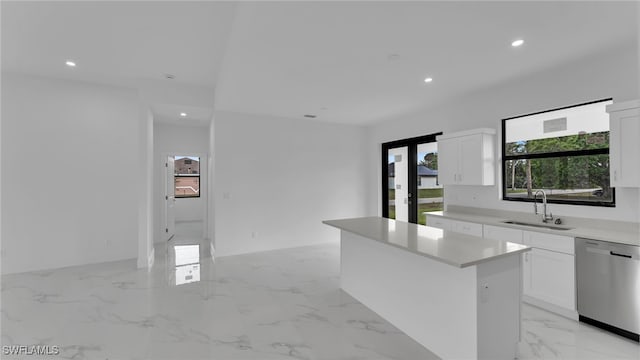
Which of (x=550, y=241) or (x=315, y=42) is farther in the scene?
(x=550, y=241)

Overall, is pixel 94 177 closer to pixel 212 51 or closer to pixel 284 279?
pixel 212 51

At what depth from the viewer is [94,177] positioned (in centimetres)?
463

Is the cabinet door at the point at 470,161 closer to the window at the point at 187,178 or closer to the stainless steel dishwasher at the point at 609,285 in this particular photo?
the stainless steel dishwasher at the point at 609,285

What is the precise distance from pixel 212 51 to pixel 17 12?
1.75m

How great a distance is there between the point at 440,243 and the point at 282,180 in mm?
3850

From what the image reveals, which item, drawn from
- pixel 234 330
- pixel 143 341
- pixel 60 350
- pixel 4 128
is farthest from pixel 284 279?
pixel 4 128

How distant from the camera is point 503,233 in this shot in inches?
128

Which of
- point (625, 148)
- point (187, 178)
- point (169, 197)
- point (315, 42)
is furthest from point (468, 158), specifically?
point (187, 178)

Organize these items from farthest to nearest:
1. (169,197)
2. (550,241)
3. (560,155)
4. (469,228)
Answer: (169,197) < (469,228) < (560,155) < (550,241)

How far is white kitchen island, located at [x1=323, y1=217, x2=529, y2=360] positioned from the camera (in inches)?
77.2

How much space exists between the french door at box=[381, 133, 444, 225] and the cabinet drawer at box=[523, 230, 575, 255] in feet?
6.15

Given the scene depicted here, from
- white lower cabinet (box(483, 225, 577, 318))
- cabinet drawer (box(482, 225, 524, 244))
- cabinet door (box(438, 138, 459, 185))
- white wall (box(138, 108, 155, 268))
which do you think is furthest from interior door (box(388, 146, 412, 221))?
white wall (box(138, 108, 155, 268))

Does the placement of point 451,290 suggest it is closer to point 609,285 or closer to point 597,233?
point 609,285

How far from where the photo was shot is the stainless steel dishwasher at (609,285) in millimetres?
2373
